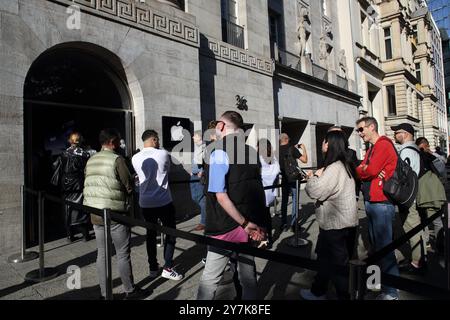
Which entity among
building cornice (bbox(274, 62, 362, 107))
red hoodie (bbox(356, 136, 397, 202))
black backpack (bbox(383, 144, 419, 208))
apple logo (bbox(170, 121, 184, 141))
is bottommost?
black backpack (bbox(383, 144, 419, 208))

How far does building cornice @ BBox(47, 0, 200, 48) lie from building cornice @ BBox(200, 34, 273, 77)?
96 centimetres

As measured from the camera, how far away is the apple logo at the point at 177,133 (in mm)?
7722

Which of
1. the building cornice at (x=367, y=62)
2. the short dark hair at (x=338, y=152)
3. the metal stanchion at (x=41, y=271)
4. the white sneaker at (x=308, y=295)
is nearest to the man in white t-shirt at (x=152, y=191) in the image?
the metal stanchion at (x=41, y=271)

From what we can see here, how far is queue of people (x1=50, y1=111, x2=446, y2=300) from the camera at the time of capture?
2654mm

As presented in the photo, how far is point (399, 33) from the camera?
3092 cm

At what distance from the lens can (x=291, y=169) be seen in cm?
600

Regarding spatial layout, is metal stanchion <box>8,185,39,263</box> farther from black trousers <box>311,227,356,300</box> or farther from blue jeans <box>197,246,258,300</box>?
black trousers <box>311,227,356,300</box>

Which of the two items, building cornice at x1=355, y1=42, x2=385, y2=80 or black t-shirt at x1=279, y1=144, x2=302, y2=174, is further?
building cornice at x1=355, y1=42, x2=385, y2=80

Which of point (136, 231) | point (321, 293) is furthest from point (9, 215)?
point (321, 293)

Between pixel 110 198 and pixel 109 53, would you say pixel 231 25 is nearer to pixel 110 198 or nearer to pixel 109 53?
pixel 109 53

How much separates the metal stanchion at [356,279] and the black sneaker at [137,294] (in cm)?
252

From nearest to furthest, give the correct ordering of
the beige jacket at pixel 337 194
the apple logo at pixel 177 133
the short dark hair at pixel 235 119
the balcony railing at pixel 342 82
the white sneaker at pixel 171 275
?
the short dark hair at pixel 235 119 → the beige jacket at pixel 337 194 → the white sneaker at pixel 171 275 → the apple logo at pixel 177 133 → the balcony railing at pixel 342 82

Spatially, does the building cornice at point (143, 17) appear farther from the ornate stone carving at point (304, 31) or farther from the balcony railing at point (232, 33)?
the ornate stone carving at point (304, 31)

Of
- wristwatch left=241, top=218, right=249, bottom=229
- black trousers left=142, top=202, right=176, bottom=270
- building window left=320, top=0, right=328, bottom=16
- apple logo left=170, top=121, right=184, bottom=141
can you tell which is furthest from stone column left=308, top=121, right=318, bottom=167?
wristwatch left=241, top=218, right=249, bottom=229
